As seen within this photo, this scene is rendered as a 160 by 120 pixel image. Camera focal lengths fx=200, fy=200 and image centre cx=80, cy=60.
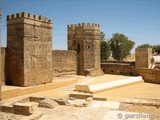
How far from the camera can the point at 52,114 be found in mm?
8477

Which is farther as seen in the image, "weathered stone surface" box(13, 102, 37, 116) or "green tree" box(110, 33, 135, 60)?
"green tree" box(110, 33, 135, 60)

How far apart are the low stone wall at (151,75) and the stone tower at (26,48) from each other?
9.66 meters

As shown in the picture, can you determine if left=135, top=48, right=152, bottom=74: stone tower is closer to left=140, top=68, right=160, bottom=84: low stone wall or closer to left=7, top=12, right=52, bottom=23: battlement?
left=140, top=68, right=160, bottom=84: low stone wall

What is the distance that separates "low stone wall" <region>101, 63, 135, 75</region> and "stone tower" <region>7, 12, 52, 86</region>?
10656 mm

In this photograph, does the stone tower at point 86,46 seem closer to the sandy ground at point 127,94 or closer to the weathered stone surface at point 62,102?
the sandy ground at point 127,94

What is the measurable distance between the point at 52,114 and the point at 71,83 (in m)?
8.15

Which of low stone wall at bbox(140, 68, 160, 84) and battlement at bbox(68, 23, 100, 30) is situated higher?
battlement at bbox(68, 23, 100, 30)

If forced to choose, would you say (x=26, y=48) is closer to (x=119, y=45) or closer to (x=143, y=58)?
(x=143, y=58)

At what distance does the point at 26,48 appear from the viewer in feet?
44.0

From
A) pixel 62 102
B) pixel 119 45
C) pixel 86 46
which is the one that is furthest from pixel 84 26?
pixel 119 45

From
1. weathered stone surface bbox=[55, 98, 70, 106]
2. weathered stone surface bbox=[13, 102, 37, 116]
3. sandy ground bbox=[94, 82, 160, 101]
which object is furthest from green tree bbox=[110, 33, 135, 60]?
weathered stone surface bbox=[13, 102, 37, 116]

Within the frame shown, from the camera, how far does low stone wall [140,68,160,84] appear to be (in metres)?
17.6

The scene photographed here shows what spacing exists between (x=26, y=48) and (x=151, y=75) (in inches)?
445

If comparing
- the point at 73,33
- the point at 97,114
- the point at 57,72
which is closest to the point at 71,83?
the point at 57,72
